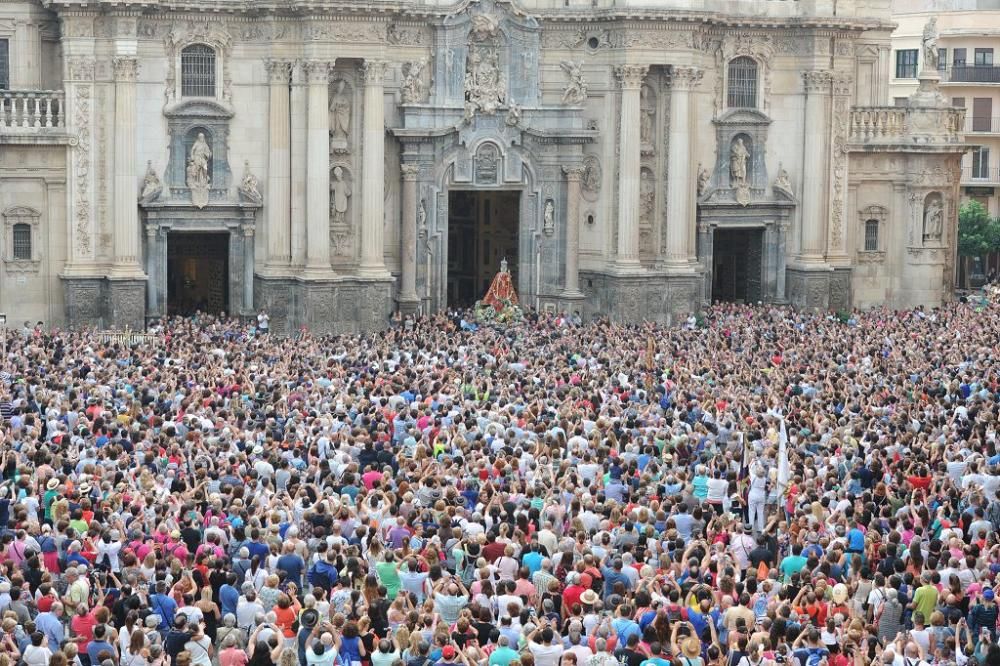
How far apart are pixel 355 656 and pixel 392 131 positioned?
1409 inches

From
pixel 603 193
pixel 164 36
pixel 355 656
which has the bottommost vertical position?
pixel 355 656

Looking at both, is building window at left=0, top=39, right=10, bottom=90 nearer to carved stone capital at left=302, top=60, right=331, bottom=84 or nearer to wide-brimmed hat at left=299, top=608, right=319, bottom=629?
carved stone capital at left=302, top=60, right=331, bottom=84

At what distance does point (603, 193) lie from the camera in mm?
59438

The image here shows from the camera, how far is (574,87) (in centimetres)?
5838

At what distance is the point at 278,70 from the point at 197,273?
6.85 metres

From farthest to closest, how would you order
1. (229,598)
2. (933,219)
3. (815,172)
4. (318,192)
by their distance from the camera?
(933,219) → (815,172) → (318,192) → (229,598)

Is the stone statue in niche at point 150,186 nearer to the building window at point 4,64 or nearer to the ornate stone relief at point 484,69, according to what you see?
the building window at point 4,64

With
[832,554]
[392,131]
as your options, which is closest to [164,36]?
[392,131]

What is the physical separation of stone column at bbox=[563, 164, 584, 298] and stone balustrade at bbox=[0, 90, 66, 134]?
50.7 ft

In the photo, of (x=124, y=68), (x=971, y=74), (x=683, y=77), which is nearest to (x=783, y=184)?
(x=683, y=77)

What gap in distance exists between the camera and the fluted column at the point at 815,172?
61.3 m

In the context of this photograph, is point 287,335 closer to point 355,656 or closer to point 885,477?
point 885,477

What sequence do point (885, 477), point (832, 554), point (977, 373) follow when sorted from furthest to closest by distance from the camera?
point (977, 373) → point (885, 477) → point (832, 554)

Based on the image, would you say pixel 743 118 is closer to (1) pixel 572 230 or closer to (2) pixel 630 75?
→ (2) pixel 630 75
